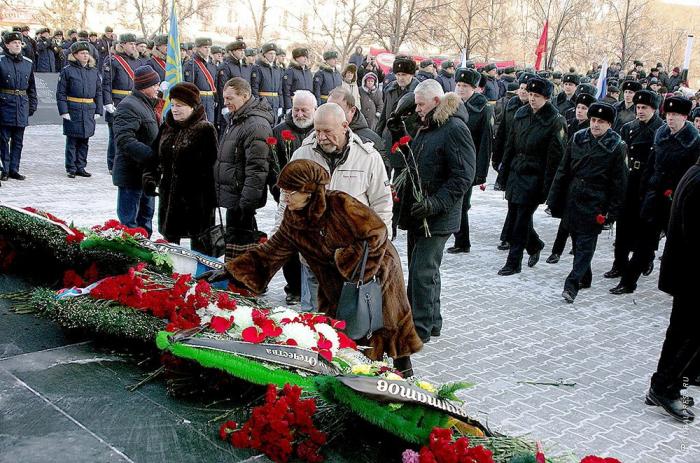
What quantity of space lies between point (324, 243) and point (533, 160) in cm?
508

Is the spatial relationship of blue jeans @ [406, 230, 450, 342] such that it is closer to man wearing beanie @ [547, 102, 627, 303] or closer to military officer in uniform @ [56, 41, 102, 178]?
man wearing beanie @ [547, 102, 627, 303]

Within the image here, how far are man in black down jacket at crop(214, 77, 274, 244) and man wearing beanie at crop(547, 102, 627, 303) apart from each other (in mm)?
3344

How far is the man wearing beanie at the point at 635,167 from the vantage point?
372 inches

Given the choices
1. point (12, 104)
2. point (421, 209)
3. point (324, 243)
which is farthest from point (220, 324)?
point (12, 104)

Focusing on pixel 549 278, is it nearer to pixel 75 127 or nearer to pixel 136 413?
pixel 136 413

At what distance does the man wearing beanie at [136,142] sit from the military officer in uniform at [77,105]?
525 cm

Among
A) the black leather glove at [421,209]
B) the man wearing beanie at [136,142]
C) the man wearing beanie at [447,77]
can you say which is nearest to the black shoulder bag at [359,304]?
the black leather glove at [421,209]

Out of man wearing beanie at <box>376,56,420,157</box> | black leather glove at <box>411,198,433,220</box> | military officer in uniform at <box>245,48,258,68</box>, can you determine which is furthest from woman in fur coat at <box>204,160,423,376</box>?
military officer in uniform at <box>245,48,258,68</box>

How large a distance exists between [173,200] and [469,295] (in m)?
3.18

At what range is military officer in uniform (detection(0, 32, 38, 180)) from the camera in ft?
42.4

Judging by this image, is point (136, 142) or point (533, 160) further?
point (533, 160)

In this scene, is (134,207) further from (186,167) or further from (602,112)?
(602,112)

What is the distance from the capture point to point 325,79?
19.7m

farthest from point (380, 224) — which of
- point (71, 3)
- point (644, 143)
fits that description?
point (71, 3)
